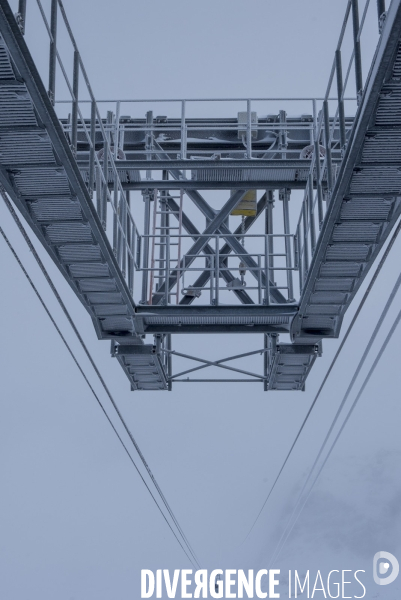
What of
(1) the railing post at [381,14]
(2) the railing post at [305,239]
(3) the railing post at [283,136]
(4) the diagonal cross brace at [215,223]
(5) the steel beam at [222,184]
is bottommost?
(1) the railing post at [381,14]

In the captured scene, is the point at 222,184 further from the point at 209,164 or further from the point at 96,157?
the point at 96,157

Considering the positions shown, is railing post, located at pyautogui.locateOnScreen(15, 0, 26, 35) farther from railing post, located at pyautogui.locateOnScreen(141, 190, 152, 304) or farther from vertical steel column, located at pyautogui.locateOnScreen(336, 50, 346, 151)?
railing post, located at pyautogui.locateOnScreen(141, 190, 152, 304)

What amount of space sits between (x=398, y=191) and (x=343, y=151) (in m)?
1.25

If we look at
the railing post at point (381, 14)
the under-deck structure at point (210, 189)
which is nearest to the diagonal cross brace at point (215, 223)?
the under-deck structure at point (210, 189)

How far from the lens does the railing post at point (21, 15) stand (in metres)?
7.95

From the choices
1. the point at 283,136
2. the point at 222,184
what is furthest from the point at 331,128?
the point at 283,136

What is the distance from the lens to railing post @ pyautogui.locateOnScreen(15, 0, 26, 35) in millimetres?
7946

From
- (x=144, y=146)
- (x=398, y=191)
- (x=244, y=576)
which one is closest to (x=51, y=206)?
(x=398, y=191)

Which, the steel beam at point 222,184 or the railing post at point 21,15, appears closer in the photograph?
the railing post at point 21,15

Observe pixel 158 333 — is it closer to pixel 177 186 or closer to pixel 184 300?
pixel 184 300

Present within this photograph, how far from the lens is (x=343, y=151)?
450 inches

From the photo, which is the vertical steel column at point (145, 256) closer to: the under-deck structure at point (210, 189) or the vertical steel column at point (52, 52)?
the under-deck structure at point (210, 189)

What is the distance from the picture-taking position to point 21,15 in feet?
26.5

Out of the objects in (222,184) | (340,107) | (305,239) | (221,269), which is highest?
(222,184)
